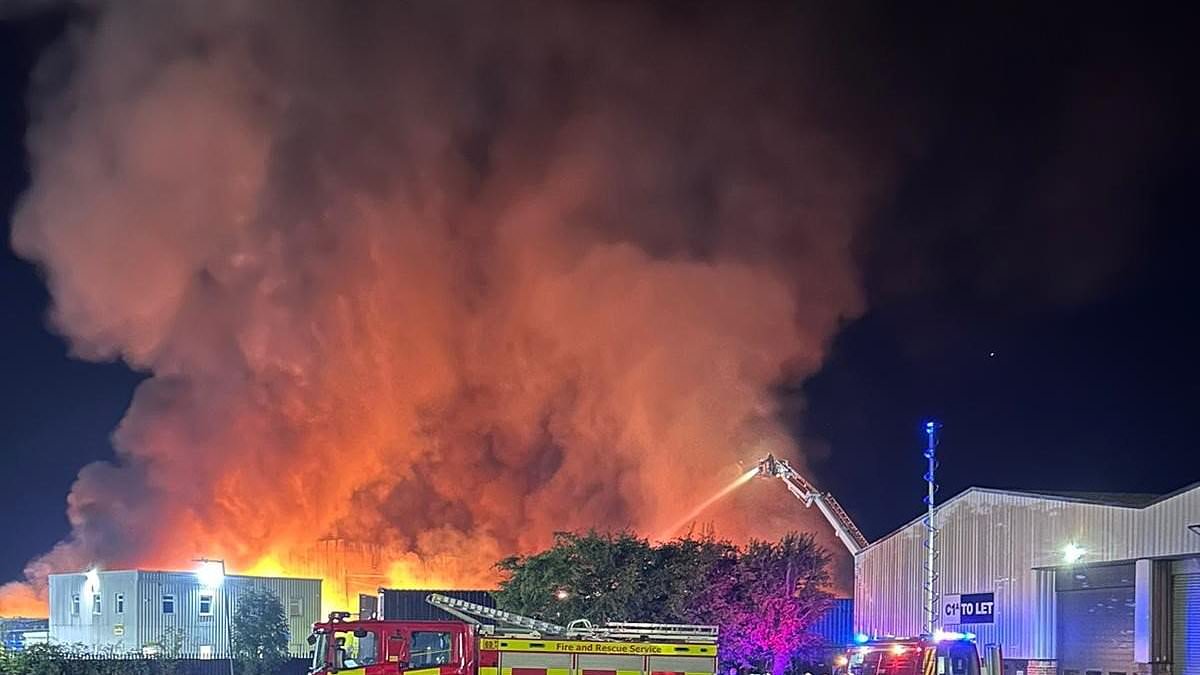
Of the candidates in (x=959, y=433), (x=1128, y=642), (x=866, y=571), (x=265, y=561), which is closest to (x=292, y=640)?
(x=265, y=561)

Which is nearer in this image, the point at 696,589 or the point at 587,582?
the point at 696,589

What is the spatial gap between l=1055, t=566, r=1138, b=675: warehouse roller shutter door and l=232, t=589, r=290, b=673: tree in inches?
1086

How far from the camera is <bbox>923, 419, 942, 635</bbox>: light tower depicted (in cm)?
3703

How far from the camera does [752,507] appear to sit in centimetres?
6606

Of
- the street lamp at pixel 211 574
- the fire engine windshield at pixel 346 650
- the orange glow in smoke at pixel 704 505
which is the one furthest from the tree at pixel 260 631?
the fire engine windshield at pixel 346 650

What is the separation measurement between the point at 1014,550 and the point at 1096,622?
10.9 feet

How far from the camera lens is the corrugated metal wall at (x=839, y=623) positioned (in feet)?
160

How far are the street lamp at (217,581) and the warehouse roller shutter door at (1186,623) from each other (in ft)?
99.4

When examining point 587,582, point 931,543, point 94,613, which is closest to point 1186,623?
point 931,543

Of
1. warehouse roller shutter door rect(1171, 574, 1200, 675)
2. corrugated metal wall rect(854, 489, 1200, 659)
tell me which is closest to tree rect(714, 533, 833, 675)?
corrugated metal wall rect(854, 489, 1200, 659)

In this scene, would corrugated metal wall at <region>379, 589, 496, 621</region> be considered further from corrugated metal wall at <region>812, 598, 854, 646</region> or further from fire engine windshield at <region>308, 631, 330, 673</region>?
fire engine windshield at <region>308, 631, 330, 673</region>

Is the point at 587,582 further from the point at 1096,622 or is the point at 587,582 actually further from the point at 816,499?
the point at 816,499

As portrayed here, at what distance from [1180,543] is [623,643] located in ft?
48.0

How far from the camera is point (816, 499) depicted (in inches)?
2308
